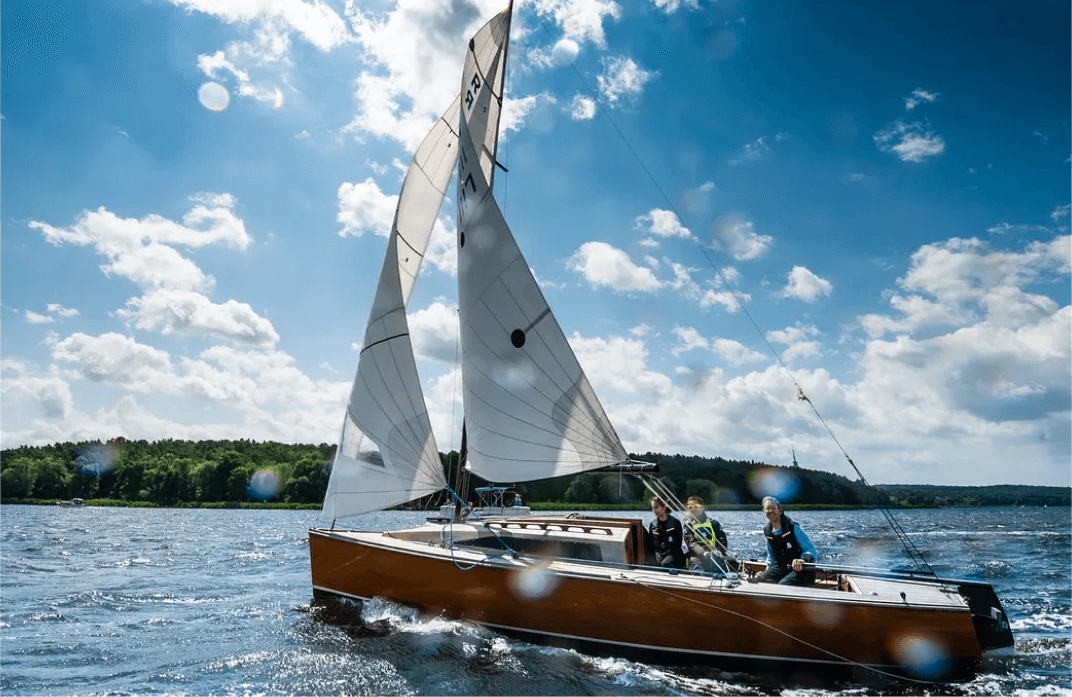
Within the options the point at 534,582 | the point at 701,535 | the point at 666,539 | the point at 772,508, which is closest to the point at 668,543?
the point at 666,539

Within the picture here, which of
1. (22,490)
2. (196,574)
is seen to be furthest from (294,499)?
(196,574)

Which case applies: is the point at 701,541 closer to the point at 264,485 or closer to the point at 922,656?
the point at 922,656

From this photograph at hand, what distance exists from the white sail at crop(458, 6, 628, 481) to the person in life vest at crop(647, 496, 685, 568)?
2.80 ft

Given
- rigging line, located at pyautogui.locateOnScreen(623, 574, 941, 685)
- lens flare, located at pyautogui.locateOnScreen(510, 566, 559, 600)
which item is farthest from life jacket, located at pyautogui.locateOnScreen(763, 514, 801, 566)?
lens flare, located at pyautogui.locateOnScreen(510, 566, 559, 600)

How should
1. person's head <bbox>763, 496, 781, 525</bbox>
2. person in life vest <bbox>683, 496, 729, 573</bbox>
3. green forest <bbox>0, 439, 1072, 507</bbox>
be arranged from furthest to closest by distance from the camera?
1. green forest <bbox>0, 439, 1072, 507</bbox>
2. person in life vest <bbox>683, 496, 729, 573</bbox>
3. person's head <bbox>763, 496, 781, 525</bbox>

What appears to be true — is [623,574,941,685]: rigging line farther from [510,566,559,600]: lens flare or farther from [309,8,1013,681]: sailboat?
[510,566,559,600]: lens flare

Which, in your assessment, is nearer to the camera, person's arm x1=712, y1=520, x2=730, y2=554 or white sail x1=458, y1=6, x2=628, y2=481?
person's arm x1=712, y1=520, x2=730, y2=554

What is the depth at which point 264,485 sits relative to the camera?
7519 cm

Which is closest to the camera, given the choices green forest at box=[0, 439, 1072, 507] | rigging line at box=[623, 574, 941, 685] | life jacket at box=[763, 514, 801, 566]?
rigging line at box=[623, 574, 941, 685]

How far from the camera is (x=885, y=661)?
6.34 meters

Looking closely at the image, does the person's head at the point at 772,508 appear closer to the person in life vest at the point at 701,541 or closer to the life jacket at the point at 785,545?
the life jacket at the point at 785,545

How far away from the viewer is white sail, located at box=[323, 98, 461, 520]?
9.66 meters

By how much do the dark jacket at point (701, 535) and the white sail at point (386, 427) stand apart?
3.80 metres

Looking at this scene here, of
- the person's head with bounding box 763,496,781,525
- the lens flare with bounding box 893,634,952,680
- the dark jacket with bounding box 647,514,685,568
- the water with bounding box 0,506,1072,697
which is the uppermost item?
the person's head with bounding box 763,496,781,525
